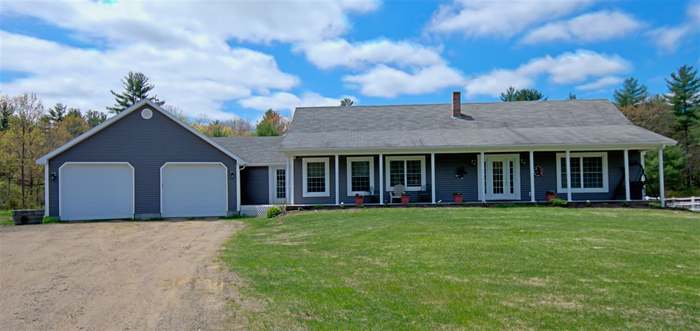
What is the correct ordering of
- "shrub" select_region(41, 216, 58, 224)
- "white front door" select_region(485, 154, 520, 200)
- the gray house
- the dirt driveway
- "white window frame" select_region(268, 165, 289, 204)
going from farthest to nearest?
1. "white window frame" select_region(268, 165, 289, 204)
2. "white front door" select_region(485, 154, 520, 200)
3. the gray house
4. "shrub" select_region(41, 216, 58, 224)
5. the dirt driveway

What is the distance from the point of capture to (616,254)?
7594 mm

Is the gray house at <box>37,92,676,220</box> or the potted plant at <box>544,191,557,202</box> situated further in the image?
the potted plant at <box>544,191,557,202</box>

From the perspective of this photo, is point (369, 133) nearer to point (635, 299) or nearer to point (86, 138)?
point (86, 138)

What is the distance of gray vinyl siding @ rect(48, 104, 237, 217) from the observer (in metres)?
17.7

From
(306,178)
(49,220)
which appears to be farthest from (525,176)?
(49,220)

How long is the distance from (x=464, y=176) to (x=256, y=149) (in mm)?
10509

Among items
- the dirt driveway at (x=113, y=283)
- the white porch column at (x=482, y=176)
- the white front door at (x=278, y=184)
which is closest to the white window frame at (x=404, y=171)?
the white porch column at (x=482, y=176)

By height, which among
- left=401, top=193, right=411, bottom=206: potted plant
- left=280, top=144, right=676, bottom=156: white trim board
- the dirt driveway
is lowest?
the dirt driveway

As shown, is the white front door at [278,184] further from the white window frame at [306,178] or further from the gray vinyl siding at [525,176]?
the gray vinyl siding at [525,176]

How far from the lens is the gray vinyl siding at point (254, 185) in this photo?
70.6ft

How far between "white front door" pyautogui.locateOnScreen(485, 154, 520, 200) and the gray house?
0.13 feet

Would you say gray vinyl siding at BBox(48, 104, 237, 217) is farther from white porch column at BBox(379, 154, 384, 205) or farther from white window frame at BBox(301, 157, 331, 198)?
white porch column at BBox(379, 154, 384, 205)

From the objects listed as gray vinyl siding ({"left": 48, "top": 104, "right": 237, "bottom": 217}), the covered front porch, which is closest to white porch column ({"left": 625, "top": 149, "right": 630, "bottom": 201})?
the covered front porch

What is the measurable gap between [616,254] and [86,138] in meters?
17.9
